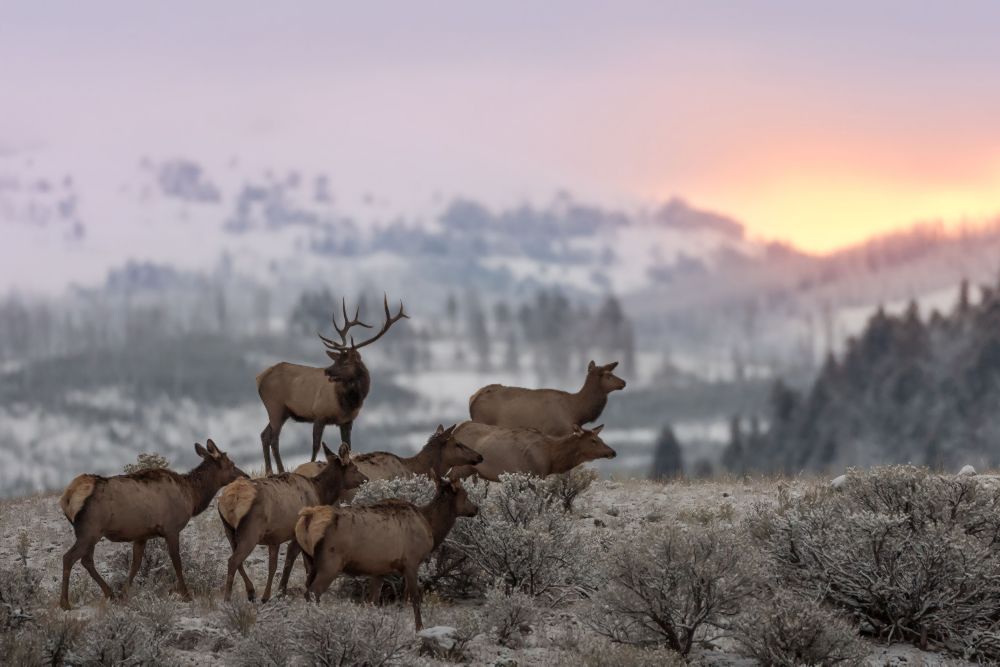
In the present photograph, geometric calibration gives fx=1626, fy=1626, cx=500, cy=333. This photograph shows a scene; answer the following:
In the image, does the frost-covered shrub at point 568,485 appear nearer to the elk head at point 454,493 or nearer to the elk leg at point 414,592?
the elk head at point 454,493

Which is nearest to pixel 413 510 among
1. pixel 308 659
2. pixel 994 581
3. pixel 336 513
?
pixel 336 513

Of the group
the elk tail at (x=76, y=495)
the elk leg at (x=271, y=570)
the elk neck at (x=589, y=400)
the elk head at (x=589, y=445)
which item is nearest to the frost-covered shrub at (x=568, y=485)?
the elk head at (x=589, y=445)

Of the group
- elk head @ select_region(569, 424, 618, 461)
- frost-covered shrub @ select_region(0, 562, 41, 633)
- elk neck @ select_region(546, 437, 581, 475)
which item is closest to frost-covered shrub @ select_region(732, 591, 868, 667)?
elk head @ select_region(569, 424, 618, 461)

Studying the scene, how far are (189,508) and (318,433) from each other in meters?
6.51

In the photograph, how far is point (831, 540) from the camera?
1739cm

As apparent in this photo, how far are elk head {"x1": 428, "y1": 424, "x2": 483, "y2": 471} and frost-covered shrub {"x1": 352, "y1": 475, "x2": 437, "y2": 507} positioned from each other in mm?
1863

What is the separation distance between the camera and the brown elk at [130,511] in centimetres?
1741

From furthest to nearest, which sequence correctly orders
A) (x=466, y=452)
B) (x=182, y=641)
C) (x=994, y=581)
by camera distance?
(x=466, y=452) → (x=994, y=581) → (x=182, y=641)

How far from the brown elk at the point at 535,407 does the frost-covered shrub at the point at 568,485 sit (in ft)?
4.47

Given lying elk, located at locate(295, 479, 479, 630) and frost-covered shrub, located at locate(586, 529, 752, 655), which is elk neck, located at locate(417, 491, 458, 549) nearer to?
lying elk, located at locate(295, 479, 479, 630)

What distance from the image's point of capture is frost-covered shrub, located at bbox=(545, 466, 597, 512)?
72.9ft

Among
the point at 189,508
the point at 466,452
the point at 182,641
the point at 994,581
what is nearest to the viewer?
the point at 182,641

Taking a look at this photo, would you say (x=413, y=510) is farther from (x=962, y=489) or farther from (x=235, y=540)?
(x=962, y=489)

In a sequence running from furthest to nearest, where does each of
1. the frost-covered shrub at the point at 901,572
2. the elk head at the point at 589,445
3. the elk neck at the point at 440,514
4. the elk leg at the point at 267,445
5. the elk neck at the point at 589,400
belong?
the elk leg at the point at 267,445
the elk neck at the point at 589,400
the elk head at the point at 589,445
the elk neck at the point at 440,514
the frost-covered shrub at the point at 901,572
